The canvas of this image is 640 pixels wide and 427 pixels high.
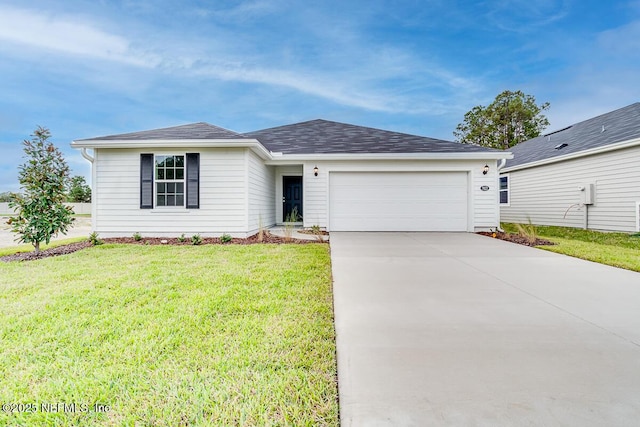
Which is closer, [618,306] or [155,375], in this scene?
[155,375]

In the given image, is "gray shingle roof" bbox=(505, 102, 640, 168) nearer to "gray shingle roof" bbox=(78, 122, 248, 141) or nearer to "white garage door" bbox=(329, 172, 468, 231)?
"white garage door" bbox=(329, 172, 468, 231)

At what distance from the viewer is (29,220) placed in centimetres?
651

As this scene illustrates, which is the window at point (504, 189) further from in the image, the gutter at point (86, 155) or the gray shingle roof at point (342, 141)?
the gutter at point (86, 155)

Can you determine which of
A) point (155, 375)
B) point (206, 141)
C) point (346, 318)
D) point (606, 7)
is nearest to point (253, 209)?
point (206, 141)

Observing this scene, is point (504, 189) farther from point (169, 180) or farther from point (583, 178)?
point (169, 180)

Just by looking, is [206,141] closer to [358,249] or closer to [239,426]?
[358,249]

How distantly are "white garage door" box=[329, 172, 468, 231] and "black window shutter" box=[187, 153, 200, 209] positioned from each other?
4139 mm

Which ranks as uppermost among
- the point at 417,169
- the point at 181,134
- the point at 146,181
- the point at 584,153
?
the point at 181,134

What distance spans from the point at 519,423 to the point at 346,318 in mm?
1546

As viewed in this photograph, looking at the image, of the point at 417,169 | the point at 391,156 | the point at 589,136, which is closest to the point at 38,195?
the point at 391,156

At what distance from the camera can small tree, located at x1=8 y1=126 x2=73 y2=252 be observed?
6500 millimetres

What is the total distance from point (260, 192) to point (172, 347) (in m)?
7.71

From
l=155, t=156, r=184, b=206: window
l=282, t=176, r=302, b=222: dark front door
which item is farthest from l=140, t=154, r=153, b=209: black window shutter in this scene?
l=282, t=176, r=302, b=222: dark front door

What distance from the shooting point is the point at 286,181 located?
473 inches
